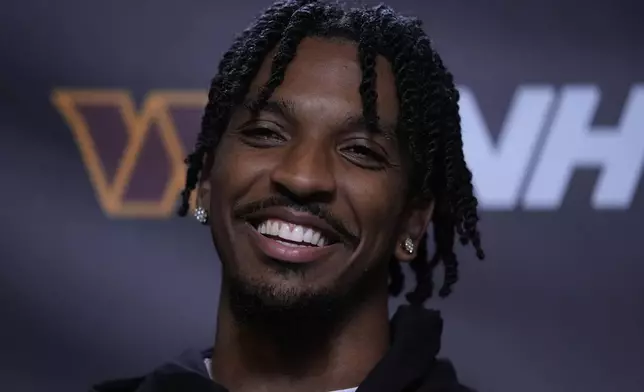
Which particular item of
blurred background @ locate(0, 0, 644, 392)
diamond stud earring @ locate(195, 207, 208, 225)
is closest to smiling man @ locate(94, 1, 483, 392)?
diamond stud earring @ locate(195, 207, 208, 225)

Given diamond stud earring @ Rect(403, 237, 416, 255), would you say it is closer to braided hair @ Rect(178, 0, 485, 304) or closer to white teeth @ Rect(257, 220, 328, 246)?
braided hair @ Rect(178, 0, 485, 304)

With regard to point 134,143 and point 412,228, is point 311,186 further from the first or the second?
point 134,143

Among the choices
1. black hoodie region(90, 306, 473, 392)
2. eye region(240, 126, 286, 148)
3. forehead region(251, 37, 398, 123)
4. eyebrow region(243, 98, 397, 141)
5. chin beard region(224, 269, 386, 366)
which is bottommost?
black hoodie region(90, 306, 473, 392)

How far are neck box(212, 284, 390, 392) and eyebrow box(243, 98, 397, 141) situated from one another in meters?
0.24

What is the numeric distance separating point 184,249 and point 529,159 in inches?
28.9

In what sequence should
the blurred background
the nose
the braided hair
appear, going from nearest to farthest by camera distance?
the nose < the braided hair < the blurred background

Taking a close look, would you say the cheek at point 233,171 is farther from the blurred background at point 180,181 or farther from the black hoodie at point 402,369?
the blurred background at point 180,181

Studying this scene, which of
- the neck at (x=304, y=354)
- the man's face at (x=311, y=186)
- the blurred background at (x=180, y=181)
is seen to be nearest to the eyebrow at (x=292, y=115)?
the man's face at (x=311, y=186)

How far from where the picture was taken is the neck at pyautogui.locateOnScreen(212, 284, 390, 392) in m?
1.54

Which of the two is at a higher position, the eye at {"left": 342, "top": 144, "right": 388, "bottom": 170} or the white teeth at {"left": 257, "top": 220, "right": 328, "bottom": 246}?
the eye at {"left": 342, "top": 144, "right": 388, "bottom": 170}

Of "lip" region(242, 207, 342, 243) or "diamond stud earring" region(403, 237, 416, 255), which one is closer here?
"lip" region(242, 207, 342, 243)

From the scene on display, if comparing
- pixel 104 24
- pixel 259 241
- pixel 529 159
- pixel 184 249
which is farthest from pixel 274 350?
pixel 104 24

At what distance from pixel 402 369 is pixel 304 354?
0.14 m

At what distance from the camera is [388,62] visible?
161 cm
